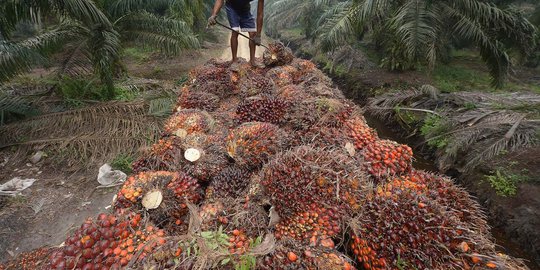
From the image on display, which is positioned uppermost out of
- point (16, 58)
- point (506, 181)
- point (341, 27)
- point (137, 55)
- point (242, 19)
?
point (242, 19)

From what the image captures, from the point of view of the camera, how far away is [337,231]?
1.33 metres

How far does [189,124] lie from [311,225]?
1523mm

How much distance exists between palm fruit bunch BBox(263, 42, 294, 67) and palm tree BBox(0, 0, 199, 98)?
273cm

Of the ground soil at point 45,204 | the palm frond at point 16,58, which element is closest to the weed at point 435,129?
the ground soil at point 45,204

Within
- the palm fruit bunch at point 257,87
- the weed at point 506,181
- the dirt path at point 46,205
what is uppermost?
the palm fruit bunch at point 257,87

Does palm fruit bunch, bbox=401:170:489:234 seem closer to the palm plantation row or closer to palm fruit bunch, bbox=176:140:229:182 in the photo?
palm fruit bunch, bbox=176:140:229:182

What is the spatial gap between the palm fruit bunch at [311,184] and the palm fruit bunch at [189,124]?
1.12 m

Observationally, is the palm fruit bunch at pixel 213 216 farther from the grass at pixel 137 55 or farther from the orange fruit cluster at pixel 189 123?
the grass at pixel 137 55

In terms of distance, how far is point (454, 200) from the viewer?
1.50m

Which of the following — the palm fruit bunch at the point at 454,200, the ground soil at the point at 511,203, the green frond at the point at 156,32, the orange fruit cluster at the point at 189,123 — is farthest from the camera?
the green frond at the point at 156,32

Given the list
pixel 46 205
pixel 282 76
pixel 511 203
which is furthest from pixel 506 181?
pixel 46 205

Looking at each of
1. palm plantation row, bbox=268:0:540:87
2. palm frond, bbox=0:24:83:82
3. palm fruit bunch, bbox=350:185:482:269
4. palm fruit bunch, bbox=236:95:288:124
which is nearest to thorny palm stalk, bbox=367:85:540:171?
palm plantation row, bbox=268:0:540:87

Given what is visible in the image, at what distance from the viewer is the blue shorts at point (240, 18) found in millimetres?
4164

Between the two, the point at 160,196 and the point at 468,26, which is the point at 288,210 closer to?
the point at 160,196
